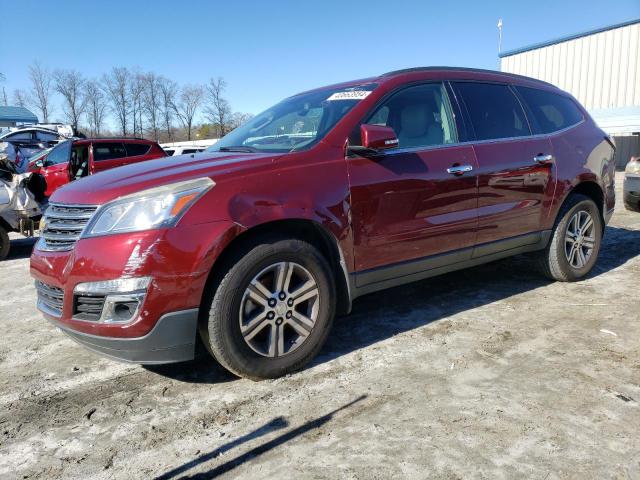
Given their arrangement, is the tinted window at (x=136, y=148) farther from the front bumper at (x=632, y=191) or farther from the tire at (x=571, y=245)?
the front bumper at (x=632, y=191)

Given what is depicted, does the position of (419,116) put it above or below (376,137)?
above

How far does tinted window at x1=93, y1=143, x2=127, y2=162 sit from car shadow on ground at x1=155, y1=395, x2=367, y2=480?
30.9ft

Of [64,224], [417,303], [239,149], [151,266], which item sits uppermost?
[239,149]

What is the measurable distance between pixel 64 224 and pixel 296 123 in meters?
1.70

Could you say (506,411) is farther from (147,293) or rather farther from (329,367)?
(147,293)

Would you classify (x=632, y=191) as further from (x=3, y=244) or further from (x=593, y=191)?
(x=3, y=244)

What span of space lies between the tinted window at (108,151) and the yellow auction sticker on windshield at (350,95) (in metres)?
8.23

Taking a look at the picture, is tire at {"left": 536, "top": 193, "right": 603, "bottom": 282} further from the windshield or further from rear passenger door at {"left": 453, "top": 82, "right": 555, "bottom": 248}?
the windshield

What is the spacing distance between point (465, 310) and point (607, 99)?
25.5 meters

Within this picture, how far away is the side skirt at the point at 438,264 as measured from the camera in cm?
327

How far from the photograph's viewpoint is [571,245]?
4.68m

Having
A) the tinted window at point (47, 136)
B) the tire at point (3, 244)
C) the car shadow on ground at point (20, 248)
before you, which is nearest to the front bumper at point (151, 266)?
the tire at point (3, 244)

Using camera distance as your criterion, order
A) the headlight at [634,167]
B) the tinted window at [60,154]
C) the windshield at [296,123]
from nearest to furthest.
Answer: the windshield at [296,123]
the headlight at [634,167]
the tinted window at [60,154]

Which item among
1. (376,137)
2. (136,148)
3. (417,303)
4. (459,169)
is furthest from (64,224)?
(136,148)
